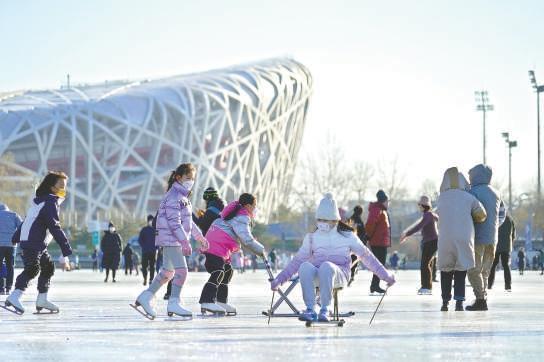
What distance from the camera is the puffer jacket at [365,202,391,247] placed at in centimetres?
2567

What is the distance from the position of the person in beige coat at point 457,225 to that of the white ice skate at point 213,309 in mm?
3002

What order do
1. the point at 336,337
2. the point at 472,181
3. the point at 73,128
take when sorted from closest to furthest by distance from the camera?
the point at 336,337 → the point at 472,181 → the point at 73,128

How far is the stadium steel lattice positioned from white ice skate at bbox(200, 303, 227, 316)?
90676 mm

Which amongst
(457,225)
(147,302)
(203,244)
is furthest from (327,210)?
(457,225)

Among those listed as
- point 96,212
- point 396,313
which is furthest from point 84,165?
point 396,313

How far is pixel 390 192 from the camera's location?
10550 cm

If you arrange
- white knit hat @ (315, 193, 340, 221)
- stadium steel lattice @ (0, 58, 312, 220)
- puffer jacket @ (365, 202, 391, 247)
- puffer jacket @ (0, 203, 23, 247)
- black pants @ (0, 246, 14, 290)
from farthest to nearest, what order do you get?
stadium steel lattice @ (0, 58, 312, 220)
puffer jacket @ (365, 202, 391, 247)
black pants @ (0, 246, 14, 290)
puffer jacket @ (0, 203, 23, 247)
white knit hat @ (315, 193, 340, 221)

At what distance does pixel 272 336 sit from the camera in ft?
42.1

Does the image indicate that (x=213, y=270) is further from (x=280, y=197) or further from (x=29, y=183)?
(x=280, y=197)

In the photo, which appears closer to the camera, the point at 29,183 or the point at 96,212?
the point at 29,183

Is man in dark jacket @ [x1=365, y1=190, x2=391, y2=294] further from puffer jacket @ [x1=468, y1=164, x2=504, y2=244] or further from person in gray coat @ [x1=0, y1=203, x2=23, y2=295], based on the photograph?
puffer jacket @ [x1=468, y1=164, x2=504, y2=244]

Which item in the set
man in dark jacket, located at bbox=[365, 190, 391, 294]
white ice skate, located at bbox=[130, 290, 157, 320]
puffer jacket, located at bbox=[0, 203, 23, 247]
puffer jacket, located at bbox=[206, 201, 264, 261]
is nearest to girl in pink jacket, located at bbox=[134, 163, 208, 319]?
white ice skate, located at bbox=[130, 290, 157, 320]

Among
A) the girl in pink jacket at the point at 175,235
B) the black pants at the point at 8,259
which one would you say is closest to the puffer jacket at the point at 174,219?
the girl in pink jacket at the point at 175,235

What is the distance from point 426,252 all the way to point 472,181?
594 cm
